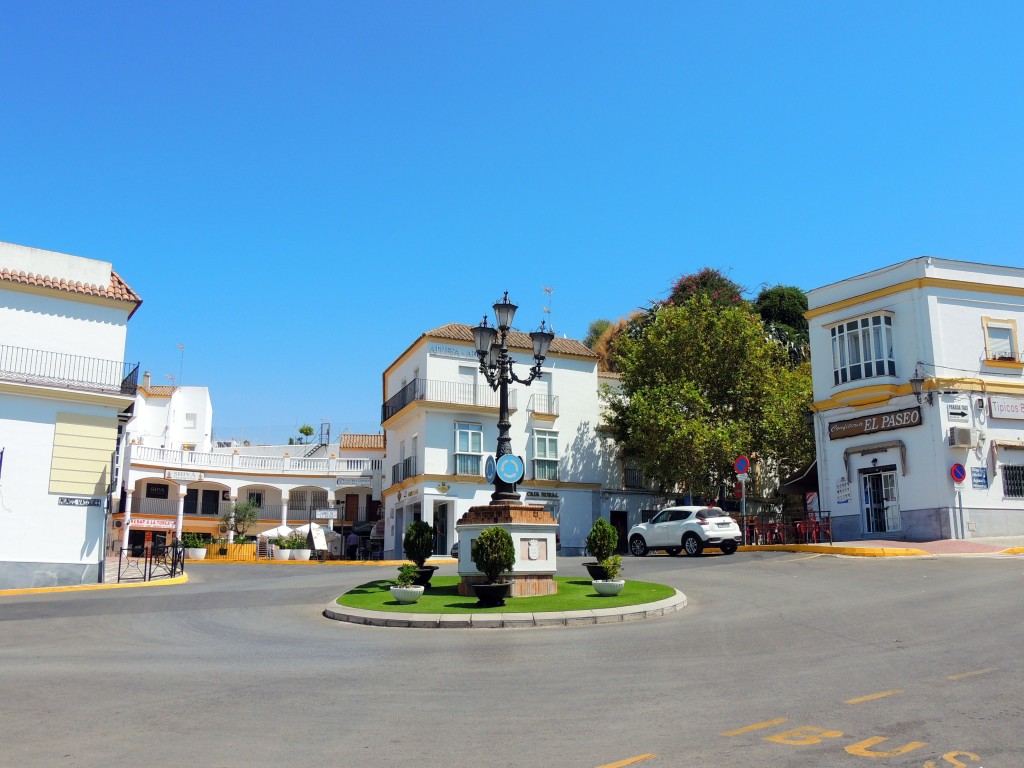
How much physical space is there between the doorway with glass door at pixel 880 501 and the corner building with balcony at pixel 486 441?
51.5 ft

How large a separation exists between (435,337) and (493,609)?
29.0m

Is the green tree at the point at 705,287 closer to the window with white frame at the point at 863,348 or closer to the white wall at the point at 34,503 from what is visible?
the window with white frame at the point at 863,348

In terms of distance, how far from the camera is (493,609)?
15.4 m

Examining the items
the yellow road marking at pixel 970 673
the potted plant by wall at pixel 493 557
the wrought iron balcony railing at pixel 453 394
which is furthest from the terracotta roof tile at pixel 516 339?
the yellow road marking at pixel 970 673

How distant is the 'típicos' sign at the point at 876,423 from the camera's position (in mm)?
29375

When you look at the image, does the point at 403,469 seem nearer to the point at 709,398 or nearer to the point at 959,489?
the point at 709,398

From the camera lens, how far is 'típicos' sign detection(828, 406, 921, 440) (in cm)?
2938

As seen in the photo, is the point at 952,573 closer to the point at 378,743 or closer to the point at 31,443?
the point at 378,743

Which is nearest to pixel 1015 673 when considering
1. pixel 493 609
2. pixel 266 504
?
pixel 493 609

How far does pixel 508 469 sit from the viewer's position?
17859 millimetres

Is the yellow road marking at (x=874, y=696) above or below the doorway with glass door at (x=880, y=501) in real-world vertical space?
below

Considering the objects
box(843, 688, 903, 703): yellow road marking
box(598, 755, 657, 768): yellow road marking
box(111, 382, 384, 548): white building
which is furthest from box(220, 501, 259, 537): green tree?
box(598, 755, 657, 768): yellow road marking

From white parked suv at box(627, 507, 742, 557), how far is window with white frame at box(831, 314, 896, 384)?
7.46m

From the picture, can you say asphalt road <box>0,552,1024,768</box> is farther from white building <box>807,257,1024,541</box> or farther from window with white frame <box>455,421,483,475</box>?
window with white frame <box>455,421,483,475</box>
